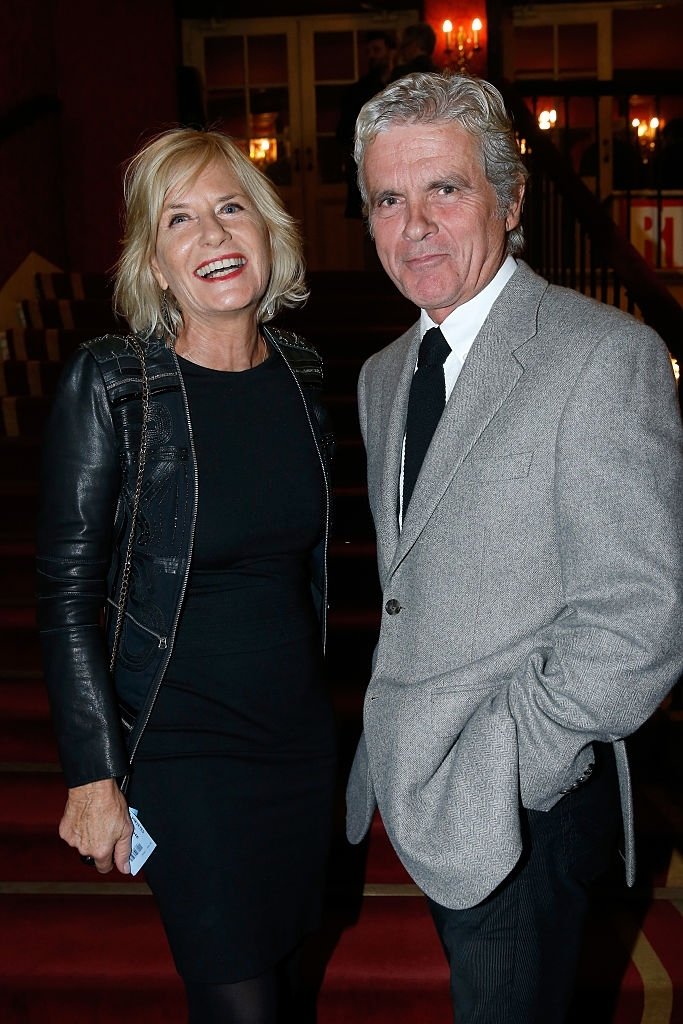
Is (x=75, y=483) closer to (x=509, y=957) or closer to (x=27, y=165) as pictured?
(x=509, y=957)

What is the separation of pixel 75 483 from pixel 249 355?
1.42 feet

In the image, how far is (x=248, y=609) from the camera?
177 centimetres

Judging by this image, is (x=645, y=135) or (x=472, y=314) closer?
(x=472, y=314)

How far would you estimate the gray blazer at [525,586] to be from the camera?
4.45 ft

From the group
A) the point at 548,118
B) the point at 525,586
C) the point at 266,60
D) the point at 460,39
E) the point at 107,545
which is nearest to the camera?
the point at 525,586

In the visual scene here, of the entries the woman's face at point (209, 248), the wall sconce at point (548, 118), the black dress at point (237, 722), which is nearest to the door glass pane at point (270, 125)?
the wall sconce at point (548, 118)

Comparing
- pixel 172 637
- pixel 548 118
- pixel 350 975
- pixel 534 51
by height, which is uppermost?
pixel 534 51

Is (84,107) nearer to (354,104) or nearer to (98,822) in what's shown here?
(354,104)

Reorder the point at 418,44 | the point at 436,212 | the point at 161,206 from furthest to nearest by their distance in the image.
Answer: the point at 418,44 → the point at 161,206 → the point at 436,212

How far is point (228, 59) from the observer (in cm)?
982

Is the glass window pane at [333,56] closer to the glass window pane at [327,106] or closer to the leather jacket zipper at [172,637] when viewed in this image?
the glass window pane at [327,106]

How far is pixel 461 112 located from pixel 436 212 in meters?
0.14

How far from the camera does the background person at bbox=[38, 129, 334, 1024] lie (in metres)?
1.66

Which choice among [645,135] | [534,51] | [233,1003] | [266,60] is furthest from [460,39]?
[233,1003]
